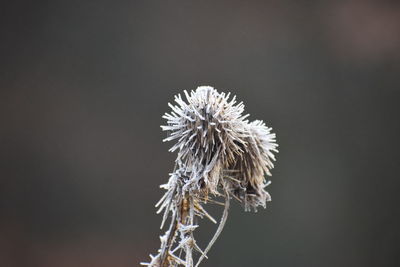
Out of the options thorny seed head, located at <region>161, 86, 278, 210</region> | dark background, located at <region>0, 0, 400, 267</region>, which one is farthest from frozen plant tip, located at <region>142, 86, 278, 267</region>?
dark background, located at <region>0, 0, 400, 267</region>

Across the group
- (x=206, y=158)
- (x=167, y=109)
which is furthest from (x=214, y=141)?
(x=167, y=109)

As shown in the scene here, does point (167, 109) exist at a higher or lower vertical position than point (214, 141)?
higher

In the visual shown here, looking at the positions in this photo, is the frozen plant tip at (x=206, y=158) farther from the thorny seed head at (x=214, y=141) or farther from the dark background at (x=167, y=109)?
the dark background at (x=167, y=109)

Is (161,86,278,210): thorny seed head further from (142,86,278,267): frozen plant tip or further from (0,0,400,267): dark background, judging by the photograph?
(0,0,400,267): dark background

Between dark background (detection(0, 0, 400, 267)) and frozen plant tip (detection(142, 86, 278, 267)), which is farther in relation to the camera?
dark background (detection(0, 0, 400, 267))

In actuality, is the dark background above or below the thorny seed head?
above

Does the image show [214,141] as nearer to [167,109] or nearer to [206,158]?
[206,158]
